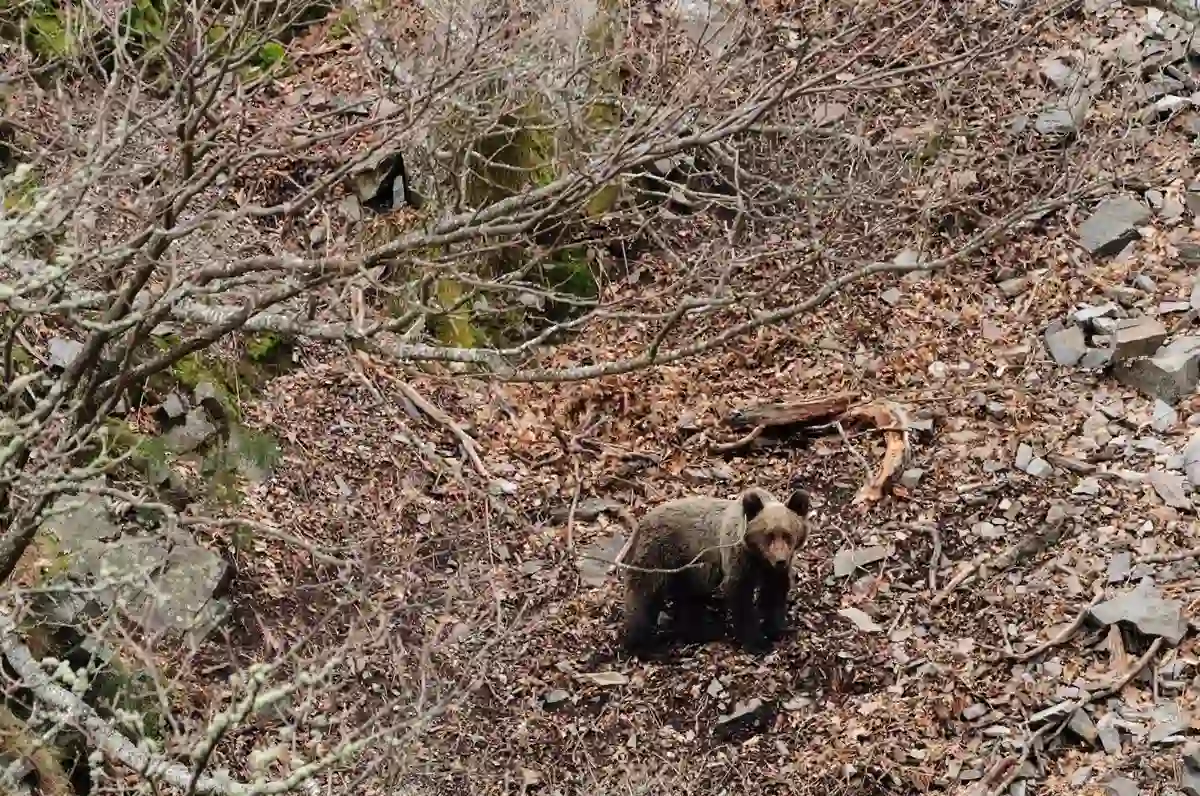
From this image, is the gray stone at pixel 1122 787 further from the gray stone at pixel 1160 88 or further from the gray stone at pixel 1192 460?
the gray stone at pixel 1160 88

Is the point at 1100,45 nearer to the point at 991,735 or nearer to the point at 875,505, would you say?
the point at 875,505

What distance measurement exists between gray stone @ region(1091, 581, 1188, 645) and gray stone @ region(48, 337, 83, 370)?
5124 millimetres

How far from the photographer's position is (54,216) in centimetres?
387

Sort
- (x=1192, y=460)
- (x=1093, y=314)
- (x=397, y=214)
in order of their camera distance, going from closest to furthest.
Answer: (x=1192, y=460) → (x=1093, y=314) → (x=397, y=214)

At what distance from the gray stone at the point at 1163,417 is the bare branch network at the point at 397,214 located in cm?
125

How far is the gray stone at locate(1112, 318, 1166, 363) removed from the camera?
7.47 meters

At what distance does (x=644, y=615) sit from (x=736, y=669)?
495 mm

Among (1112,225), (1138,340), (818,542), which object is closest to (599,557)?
(818,542)

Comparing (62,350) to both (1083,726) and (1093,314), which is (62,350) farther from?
(1093,314)

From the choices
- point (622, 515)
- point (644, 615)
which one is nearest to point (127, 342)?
point (644, 615)

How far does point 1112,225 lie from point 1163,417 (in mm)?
1715

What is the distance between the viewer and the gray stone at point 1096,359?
299 inches

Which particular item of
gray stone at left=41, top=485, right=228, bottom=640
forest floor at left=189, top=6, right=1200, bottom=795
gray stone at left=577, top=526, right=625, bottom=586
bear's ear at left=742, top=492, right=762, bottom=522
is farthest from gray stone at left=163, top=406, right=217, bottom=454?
bear's ear at left=742, top=492, right=762, bottom=522

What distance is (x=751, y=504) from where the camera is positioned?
601 cm
